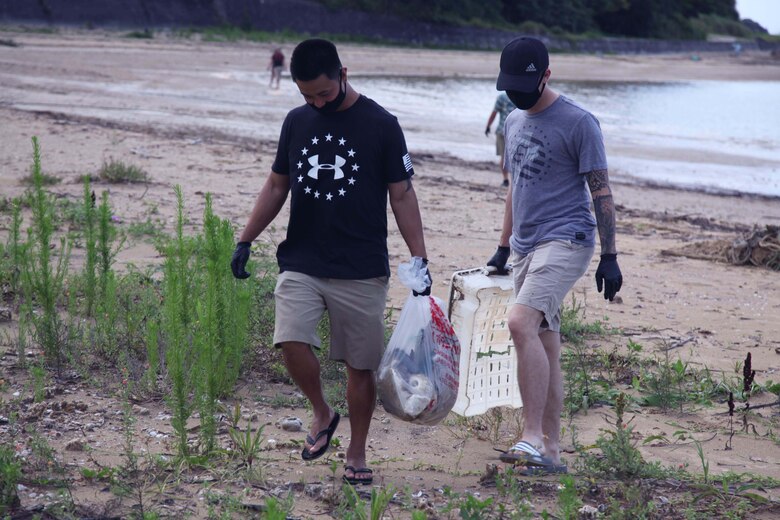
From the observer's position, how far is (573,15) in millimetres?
71812

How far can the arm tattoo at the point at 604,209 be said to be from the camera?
4.17 metres

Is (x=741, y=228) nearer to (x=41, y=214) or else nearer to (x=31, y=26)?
(x=41, y=214)

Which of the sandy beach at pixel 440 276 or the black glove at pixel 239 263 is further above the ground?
the black glove at pixel 239 263

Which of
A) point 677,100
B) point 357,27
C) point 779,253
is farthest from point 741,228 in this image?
point 357,27

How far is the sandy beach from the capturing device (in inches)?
165

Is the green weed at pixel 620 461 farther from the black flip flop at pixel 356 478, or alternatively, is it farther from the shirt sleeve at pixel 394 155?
the shirt sleeve at pixel 394 155

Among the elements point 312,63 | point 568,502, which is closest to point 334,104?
point 312,63

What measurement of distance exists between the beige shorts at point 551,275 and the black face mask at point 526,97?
622mm

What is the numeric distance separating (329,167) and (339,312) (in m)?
0.60

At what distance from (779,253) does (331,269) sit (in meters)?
6.04

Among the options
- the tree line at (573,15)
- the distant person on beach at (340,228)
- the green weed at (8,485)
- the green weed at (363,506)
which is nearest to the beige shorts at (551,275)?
the distant person on beach at (340,228)

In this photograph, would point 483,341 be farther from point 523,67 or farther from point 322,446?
point 523,67

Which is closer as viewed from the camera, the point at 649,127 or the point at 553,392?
the point at 553,392

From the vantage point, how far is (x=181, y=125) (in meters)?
16.8
